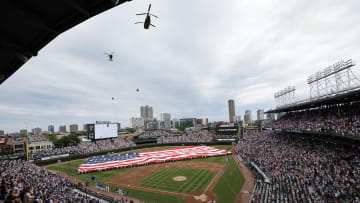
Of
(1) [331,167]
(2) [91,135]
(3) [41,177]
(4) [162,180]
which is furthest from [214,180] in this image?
(2) [91,135]

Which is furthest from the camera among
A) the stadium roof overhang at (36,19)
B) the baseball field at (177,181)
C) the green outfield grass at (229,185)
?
the baseball field at (177,181)

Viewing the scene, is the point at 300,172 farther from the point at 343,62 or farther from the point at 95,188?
the point at 95,188

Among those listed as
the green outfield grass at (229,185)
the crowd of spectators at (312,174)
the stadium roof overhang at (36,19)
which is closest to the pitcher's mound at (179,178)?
the green outfield grass at (229,185)

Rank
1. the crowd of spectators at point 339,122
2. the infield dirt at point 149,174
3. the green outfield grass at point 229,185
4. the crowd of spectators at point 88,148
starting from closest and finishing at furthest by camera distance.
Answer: the green outfield grass at point 229,185
the crowd of spectators at point 339,122
the infield dirt at point 149,174
the crowd of spectators at point 88,148

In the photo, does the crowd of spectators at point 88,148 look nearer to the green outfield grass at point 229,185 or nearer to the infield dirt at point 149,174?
the infield dirt at point 149,174

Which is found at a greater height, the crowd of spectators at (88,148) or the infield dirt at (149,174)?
the crowd of spectators at (88,148)

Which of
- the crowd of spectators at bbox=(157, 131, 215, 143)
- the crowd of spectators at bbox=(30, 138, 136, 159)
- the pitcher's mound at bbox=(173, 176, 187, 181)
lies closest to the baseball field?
the pitcher's mound at bbox=(173, 176, 187, 181)

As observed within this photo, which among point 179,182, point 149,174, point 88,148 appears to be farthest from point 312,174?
point 88,148

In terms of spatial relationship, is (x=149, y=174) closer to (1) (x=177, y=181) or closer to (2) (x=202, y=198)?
(1) (x=177, y=181)
